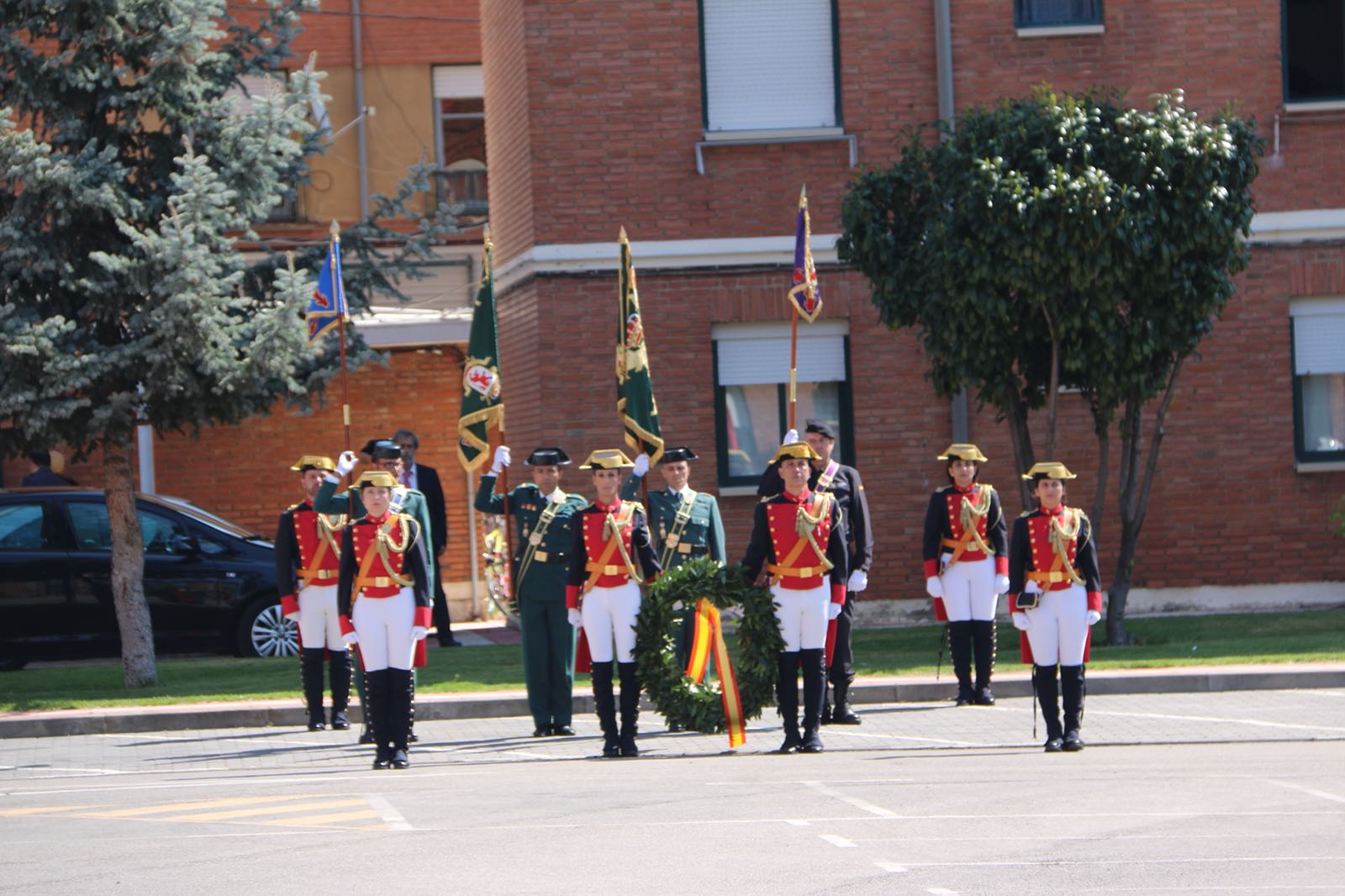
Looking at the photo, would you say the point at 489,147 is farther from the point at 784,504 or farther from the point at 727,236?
the point at 784,504

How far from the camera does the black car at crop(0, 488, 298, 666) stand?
57.8 feet

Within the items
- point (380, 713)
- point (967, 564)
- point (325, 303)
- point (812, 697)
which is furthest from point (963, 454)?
point (325, 303)

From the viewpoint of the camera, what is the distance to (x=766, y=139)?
18.9 m

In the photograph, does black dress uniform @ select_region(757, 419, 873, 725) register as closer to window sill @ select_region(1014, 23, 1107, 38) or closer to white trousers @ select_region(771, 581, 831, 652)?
white trousers @ select_region(771, 581, 831, 652)

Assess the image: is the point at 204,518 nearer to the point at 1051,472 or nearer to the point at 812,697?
the point at 812,697

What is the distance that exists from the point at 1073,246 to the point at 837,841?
7.93 meters

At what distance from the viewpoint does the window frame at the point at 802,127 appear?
18984 mm

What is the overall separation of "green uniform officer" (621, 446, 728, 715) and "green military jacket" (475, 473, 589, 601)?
0.56 meters

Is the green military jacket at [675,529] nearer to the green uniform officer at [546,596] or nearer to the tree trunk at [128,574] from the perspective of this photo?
the green uniform officer at [546,596]

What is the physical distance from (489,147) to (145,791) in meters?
11.8

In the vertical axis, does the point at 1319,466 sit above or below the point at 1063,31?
below

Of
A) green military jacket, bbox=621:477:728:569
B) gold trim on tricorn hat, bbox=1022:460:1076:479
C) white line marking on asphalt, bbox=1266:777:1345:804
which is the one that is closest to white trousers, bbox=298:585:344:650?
green military jacket, bbox=621:477:728:569

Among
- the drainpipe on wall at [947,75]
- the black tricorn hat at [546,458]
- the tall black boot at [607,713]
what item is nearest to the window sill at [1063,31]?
the drainpipe on wall at [947,75]

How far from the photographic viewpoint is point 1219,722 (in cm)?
1266
